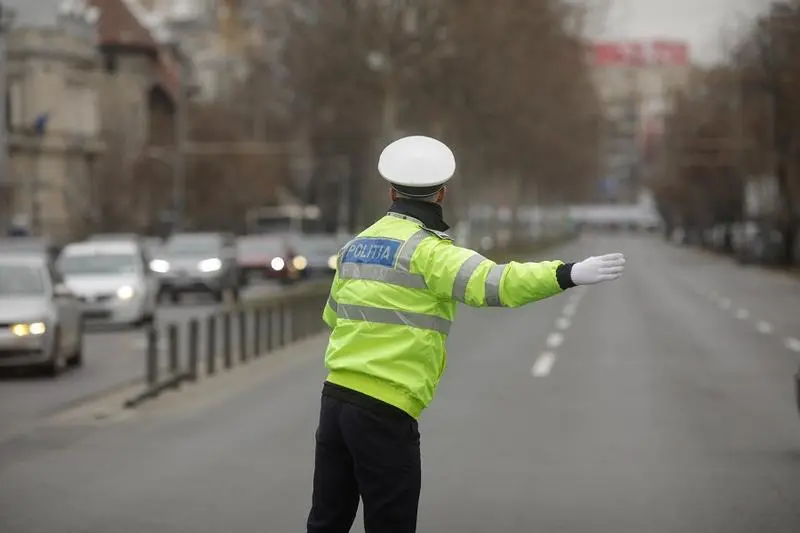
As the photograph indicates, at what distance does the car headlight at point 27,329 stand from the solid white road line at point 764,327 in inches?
554

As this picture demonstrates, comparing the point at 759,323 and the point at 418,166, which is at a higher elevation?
the point at 418,166

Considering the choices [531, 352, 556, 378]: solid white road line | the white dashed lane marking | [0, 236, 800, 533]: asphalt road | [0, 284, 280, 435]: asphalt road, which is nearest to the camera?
[0, 236, 800, 533]: asphalt road

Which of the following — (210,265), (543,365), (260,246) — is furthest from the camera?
(260,246)

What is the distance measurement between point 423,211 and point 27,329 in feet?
52.0

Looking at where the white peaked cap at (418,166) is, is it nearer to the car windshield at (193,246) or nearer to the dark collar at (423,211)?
the dark collar at (423,211)

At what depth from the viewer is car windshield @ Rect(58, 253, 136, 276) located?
115 feet

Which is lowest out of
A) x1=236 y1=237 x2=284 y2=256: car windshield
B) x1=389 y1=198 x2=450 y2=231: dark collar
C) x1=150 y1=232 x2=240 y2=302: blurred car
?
x1=236 y1=237 x2=284 y2=256: car windshield

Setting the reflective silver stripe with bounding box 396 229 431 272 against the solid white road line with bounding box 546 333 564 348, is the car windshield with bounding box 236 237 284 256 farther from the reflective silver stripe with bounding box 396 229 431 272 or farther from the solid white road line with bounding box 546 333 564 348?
the reflective silver stripe with bounding box 396 229 431 272

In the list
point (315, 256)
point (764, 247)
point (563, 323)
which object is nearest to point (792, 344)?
point (563, 323)

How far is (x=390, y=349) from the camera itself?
630cm

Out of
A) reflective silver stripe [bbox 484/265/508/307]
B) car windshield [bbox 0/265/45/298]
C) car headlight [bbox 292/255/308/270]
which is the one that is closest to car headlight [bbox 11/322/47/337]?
car windshield [bbox 0/265/45/298]

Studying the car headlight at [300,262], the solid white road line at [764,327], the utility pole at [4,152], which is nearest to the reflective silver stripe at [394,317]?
the solid white road line at [764,327]

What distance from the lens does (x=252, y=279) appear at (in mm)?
65000

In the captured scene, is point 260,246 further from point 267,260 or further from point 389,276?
point 389,276
